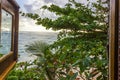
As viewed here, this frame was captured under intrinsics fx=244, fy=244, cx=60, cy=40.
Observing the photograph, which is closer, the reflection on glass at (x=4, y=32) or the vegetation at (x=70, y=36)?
the reflection on glass at (x=4, y=32)

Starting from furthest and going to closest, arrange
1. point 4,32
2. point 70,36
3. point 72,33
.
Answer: point 70,36 < point 72,33 < point 4,32

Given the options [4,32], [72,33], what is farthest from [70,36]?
[4,32]

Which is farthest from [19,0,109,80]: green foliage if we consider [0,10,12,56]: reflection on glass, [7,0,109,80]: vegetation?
[0,10,12,56]: reflection on glass

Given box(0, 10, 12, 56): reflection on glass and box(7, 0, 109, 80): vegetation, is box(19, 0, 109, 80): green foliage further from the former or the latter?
box(0, 10, 12, 56): reflection on glass

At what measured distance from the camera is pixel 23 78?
14.2ft

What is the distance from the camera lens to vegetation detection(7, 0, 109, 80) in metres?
3.89

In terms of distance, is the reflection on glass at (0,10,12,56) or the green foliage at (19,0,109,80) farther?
the green foliage at (19,0,109,80)

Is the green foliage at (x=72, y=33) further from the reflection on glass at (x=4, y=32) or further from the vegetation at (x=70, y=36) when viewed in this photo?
the reflection on glass at (x=4, y=32)

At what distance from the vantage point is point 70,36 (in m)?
4.40

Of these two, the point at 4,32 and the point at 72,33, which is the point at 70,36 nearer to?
the point at 72,33

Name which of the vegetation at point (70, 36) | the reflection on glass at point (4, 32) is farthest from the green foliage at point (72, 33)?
the reflection on glass at point (4, 32)

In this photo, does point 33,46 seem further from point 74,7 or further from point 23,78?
point 74,7

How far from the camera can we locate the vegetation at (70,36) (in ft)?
12.8

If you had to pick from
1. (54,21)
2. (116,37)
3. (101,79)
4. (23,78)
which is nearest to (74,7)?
(54,21)
